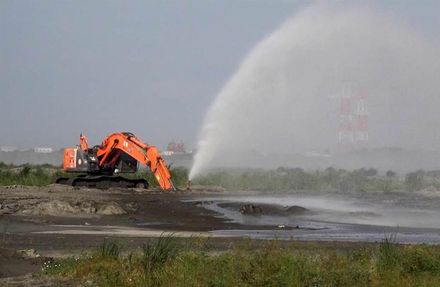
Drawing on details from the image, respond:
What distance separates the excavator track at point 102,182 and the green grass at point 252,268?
104 ft

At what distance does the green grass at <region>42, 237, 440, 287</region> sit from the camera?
12.3m

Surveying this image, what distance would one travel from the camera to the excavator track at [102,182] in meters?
46.2

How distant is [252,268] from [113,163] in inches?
1391

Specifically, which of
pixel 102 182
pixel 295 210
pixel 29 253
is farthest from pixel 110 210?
pixel 102 182

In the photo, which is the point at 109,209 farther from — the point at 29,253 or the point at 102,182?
the point at 102,182

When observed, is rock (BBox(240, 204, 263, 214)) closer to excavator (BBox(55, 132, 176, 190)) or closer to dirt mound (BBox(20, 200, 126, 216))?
dirt mound (BBox(20, 200, 126, 216))

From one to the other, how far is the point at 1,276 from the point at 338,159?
82.4 metres

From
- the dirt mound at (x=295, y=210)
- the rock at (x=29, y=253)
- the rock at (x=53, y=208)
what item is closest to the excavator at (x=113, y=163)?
the dirt mound at (x=295, y=210)

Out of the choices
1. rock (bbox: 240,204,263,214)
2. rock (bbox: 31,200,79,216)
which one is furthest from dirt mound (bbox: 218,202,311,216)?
rock (bbox: 31,200,79,216)

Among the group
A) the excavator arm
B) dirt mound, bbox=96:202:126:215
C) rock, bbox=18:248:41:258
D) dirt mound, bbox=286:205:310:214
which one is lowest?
rock, bbox=18:248:41:258

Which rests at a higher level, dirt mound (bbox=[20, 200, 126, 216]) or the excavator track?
the excavator track

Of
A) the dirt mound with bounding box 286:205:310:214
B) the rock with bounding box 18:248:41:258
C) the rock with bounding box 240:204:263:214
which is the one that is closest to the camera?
the rock with bounding box 18:248:41:258

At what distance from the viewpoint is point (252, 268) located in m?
12.9

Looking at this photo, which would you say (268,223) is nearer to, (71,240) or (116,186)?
(71,240)
